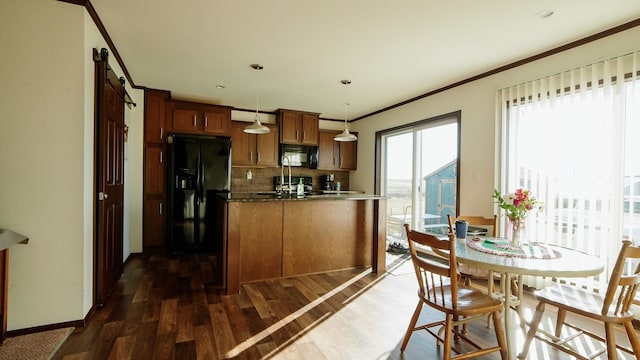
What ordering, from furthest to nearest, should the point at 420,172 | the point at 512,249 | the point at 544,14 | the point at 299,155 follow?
the point at 299,155, the point at 420,172, the point at 544,14, the point at 512,249

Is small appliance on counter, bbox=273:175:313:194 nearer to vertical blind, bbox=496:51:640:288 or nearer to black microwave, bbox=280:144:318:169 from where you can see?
black microwave, bbox=280:144:318:169

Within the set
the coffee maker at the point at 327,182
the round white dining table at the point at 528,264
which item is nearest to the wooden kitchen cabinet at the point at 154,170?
the coffee maker at the point at 327,182

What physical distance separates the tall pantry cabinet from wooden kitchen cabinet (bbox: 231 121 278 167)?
1164mm

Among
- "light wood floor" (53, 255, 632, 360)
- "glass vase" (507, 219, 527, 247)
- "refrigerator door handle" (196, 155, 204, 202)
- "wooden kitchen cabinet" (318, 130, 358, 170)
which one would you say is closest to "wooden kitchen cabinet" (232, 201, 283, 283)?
"light wood floor" (53, 255, 632, 360)

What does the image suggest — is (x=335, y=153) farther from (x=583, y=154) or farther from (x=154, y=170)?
(x=583, y=154)

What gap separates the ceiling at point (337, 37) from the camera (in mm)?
2211

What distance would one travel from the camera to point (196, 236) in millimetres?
4445

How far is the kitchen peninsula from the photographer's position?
3.00m

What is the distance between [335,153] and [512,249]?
172 inches

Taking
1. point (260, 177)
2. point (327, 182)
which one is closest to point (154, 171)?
point (260, 177)

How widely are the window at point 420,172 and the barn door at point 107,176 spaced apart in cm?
339

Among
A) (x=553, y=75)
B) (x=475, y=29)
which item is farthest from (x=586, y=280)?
(x=475, y=29)

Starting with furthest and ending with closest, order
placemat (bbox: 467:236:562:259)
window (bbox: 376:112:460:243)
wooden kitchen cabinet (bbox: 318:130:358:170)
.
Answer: wooden kitchen cabinet (bbox: 318:130:358:170) < window (bbox: 376:112:460:243) < placemat (bbox: 467:236:562:259)

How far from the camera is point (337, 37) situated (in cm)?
269
